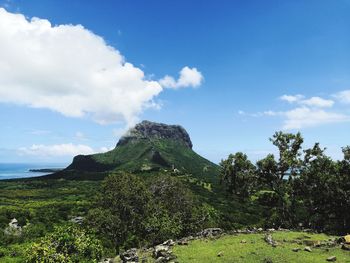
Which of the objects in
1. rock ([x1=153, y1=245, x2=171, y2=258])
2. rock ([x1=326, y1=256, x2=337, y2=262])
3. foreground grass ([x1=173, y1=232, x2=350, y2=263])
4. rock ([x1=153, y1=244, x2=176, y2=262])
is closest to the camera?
rock ([x1=326, y1=256, x2=337, y2=262])

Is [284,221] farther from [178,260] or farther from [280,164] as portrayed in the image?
[178,260]

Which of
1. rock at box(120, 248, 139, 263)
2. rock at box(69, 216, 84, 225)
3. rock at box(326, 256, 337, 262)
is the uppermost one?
rock at box(326, 256, 337, 262)

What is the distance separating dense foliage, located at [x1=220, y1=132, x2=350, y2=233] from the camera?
59.3m

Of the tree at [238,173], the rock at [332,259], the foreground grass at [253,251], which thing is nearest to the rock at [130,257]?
the foreground grass at [253,251]

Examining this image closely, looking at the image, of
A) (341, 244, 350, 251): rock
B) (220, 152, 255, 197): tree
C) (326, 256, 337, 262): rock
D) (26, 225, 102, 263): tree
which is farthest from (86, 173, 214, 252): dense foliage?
(326, 256, 337, 262): rock

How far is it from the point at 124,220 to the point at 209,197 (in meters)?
134

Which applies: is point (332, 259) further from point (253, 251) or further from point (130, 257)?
point (130, 257)

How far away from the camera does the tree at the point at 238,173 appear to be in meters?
65.7

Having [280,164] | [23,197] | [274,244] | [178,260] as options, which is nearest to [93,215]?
[178,260]

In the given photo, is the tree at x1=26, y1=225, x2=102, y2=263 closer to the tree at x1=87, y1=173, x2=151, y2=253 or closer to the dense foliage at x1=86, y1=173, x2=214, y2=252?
the tree at x1=87, y1=173, x2=151, y2=253

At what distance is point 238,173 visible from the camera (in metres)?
65.9

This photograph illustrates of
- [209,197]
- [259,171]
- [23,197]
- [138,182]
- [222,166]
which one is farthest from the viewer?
[23,197]

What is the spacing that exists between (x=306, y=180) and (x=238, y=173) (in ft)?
39.1

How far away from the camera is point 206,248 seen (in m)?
39.2
